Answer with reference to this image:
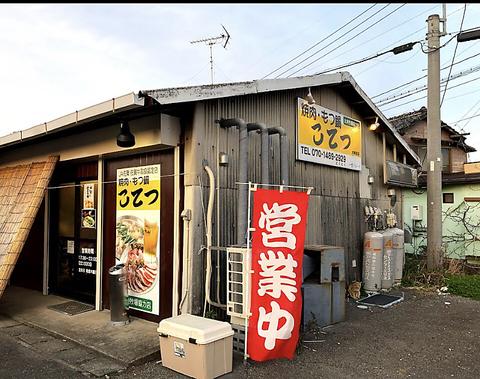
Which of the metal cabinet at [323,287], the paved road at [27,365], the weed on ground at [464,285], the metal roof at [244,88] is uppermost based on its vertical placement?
the metal roof at [244,88]

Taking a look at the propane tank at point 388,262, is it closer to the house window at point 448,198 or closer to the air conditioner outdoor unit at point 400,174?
the air conditioner outdoor unit at point 400,174

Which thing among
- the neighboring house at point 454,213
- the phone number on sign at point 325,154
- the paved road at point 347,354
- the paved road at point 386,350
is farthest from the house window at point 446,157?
the paved road at point 347,354

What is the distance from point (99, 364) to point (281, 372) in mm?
1965

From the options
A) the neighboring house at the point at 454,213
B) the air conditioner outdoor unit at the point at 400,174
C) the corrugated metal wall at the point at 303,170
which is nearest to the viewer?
the corrugated metal wall at the point at 303,170

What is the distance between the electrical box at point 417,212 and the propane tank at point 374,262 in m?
5.26

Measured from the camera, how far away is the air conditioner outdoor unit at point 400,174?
30.6 feet

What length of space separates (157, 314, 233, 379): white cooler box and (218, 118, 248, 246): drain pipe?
143cm

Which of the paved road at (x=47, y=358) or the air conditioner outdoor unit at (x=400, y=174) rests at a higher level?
the air conditioner outdoor unit at (x=400, y=174)

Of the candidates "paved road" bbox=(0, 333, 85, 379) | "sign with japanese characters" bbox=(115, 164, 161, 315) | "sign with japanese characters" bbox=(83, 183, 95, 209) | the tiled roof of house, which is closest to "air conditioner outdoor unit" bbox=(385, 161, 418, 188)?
"sign with japanese characters" bbox=(115, 164, 161, 315)

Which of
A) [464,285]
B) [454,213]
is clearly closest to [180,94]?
[464,285]

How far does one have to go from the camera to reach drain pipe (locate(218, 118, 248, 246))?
5.25 metres

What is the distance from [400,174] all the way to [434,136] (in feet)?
3.98

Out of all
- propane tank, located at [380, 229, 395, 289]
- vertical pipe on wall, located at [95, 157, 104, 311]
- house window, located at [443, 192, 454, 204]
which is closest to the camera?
vertical pipe on wall, located at [95, 157, 104, 311]

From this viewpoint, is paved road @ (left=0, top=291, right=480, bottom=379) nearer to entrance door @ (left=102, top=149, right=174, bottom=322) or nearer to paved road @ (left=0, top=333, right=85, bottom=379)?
paved road @ (left=0, top=333, right=85, bottom=379)
